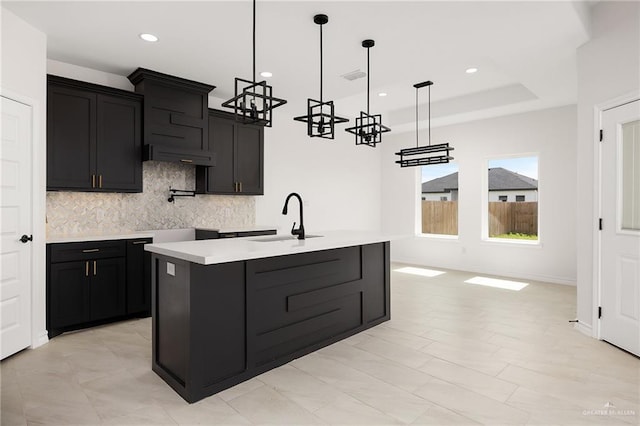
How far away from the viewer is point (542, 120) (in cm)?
611

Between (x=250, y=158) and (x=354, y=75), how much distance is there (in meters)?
1.96

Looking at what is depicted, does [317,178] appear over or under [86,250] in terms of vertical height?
over

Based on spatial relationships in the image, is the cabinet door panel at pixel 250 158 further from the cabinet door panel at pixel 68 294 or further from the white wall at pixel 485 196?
the white wall at pixel 485 196

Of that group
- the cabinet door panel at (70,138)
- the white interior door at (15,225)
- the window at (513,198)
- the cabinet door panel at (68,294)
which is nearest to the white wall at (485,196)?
the window at (513,198)

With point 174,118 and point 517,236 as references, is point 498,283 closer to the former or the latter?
point 517,236

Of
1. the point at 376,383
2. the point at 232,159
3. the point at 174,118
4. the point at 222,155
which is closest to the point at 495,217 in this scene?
the point at 232,159

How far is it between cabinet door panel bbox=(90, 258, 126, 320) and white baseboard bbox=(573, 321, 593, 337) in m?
4.63

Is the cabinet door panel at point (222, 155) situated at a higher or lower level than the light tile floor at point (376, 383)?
higher

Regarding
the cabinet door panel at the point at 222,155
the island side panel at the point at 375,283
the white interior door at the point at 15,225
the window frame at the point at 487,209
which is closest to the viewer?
the white interior door at the point at 15,225

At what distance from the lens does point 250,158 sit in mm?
5570

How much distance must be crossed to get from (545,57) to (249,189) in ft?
13.2

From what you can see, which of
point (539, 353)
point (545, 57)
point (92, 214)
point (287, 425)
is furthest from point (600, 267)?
point (92, 214)

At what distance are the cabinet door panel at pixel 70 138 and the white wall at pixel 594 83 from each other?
16.4 feet

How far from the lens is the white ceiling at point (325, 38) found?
3.09 meters
